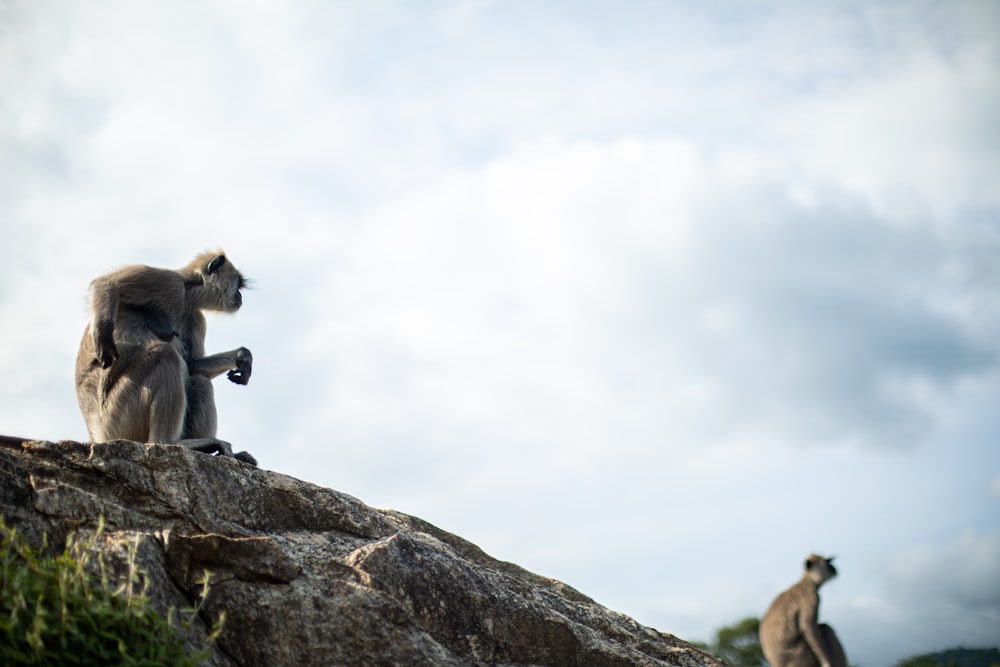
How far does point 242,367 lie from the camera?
10.1 metres

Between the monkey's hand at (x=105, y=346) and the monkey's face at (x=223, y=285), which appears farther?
the monkey's face at (x=223, y=285)

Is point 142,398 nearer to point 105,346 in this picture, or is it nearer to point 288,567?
point 105,346

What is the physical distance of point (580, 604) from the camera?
8484 millimetres

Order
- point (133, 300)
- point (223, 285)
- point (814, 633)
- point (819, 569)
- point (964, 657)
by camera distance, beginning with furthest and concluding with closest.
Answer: point (964, 657) → point (819, 569) → point (814, 633) → point (223, 285) → point (133, 300)

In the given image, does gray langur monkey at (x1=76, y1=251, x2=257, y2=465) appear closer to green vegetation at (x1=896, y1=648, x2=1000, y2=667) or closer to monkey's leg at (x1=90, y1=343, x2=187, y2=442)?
monkey's leg at (x1=90, y1=343, x2=187, y2=442)

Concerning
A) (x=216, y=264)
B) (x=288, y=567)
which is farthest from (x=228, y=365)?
(x=288, y=567)

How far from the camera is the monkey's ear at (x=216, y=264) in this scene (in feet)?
36.7

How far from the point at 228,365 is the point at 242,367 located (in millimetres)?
142

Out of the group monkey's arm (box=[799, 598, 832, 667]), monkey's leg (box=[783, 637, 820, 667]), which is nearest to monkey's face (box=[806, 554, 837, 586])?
monkey's arm (box=[799, 598, 832, 667])

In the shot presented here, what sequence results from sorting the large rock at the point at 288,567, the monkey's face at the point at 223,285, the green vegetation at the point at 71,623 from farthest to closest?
the monkey's face at the point at 223,285, the large rock at the point at 288,567, the green vegetation at the point at 71,623

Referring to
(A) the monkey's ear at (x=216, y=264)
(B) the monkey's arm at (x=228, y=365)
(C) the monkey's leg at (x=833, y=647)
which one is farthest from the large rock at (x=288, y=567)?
(C) the monkey's leg at (x=833, y=647)

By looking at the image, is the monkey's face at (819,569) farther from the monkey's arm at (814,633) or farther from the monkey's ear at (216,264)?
the monkey's ear at (216,264)

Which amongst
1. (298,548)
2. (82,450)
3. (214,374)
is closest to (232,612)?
(298,548)

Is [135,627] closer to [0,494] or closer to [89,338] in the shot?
[0,494]
